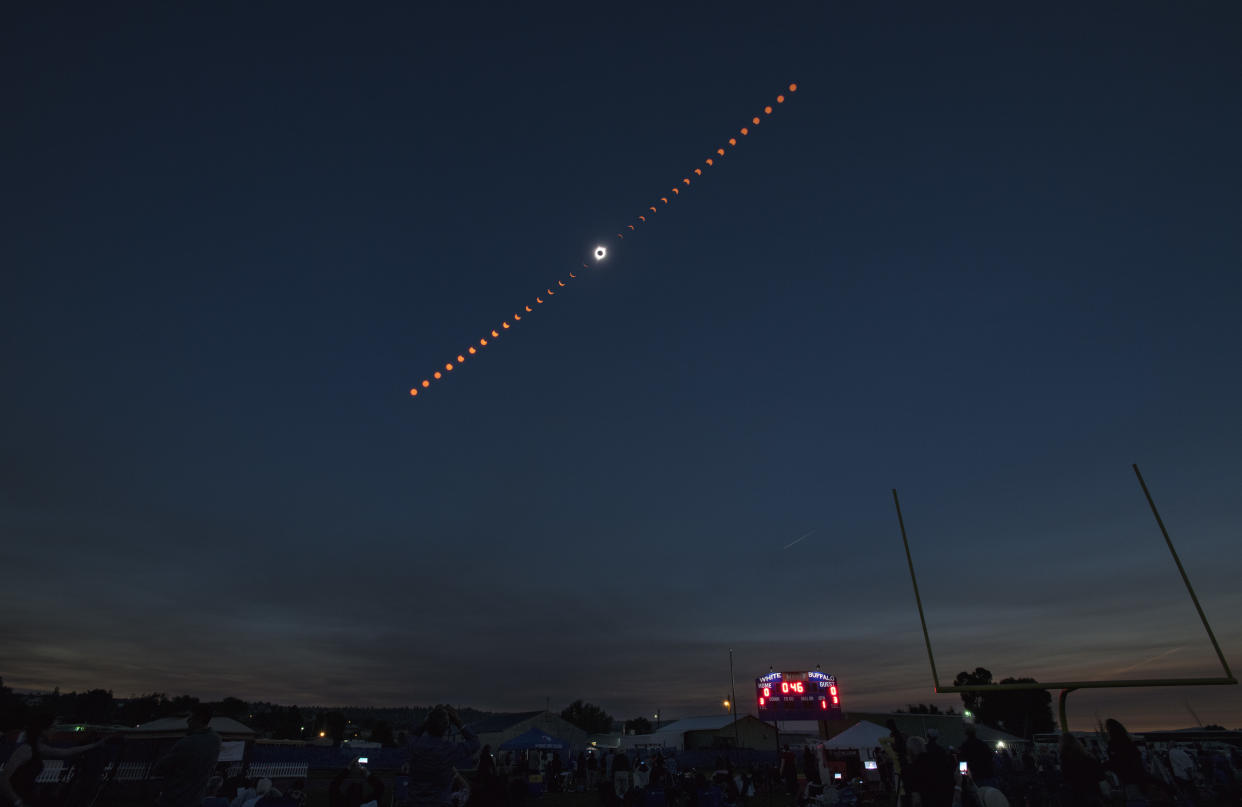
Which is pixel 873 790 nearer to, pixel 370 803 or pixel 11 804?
pixel 370 803

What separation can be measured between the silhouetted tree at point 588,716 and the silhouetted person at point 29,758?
106 metres

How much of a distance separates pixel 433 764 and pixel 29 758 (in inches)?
159

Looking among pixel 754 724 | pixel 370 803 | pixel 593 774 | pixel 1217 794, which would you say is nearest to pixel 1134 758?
pixel 370 803

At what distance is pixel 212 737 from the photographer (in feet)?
16.8

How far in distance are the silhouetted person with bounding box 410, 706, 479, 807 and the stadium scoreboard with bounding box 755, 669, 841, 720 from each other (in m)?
30.6

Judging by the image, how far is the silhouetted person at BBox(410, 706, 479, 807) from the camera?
5.51 metres

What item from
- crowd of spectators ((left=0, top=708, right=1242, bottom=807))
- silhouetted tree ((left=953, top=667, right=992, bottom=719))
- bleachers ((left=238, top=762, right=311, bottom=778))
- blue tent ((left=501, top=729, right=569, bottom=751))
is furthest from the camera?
silhouetted tree ((left=953, top=667, right=992, bottom=719))

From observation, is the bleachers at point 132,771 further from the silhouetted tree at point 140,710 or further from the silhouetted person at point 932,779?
the silhouetted tree at point 140,710

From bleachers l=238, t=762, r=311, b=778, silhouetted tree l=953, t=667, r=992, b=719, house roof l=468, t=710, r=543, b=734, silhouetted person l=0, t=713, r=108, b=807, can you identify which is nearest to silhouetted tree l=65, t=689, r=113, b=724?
house roof l=468, t=710, r=543, b=734

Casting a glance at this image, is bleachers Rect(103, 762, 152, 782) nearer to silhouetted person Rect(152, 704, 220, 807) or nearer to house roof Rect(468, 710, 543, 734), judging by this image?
silhouetted person Rect(152, 704, 220, 807)

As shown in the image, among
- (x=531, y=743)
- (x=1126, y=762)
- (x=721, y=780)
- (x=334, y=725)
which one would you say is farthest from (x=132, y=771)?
(x=334, y=725)

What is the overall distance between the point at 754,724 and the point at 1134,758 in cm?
6107

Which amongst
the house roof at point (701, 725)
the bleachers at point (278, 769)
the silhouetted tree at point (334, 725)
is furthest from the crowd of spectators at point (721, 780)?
the silhouetted tree at point (334, 725)

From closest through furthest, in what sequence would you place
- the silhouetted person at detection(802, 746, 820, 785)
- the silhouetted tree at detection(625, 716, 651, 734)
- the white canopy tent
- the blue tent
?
the silhouetted person at detection(802, 746, 820, 785)
the white canopy tent
the blue tent
the silhouetted tree at detection(625, 716, 651, 734)
